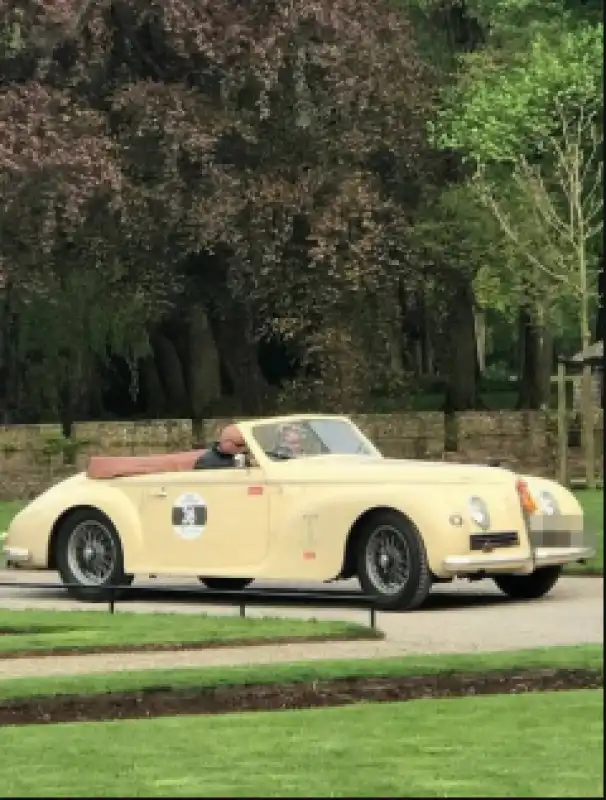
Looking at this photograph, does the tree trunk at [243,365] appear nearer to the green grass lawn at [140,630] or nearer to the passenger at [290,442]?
the passenger at [290,442]

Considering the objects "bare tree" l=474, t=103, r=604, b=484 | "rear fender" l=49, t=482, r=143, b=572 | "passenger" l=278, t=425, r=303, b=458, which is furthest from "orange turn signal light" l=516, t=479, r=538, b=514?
"bare tree" l=474, t=103, r=604, b=484

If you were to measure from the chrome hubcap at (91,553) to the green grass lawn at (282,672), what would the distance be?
20.2ft

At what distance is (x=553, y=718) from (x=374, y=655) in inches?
166

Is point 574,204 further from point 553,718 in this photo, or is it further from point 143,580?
point 553,718

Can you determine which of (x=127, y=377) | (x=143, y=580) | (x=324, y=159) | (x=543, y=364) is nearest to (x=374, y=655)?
(x=143, y=580)

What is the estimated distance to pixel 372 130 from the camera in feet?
119

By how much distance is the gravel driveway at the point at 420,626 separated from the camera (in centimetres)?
1230

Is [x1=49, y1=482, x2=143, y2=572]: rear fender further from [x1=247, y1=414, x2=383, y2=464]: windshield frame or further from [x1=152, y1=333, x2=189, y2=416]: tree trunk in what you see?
[x1=152, y1=333, x2=189, y2=416]: tree trunk

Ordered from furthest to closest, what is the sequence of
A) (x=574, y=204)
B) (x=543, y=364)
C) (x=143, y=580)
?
(x=543, y=364) → (x=574, y=204) → (x=143, y=580)

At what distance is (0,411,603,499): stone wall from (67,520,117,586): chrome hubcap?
18330 mm

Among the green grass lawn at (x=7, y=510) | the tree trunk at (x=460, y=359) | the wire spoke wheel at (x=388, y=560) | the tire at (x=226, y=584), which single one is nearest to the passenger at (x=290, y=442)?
the wire spoke wheel at (x=388, y=560)

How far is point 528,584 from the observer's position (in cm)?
1680

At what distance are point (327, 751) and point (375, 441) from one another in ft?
99.8

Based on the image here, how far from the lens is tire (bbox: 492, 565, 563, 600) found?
54.5 ft
